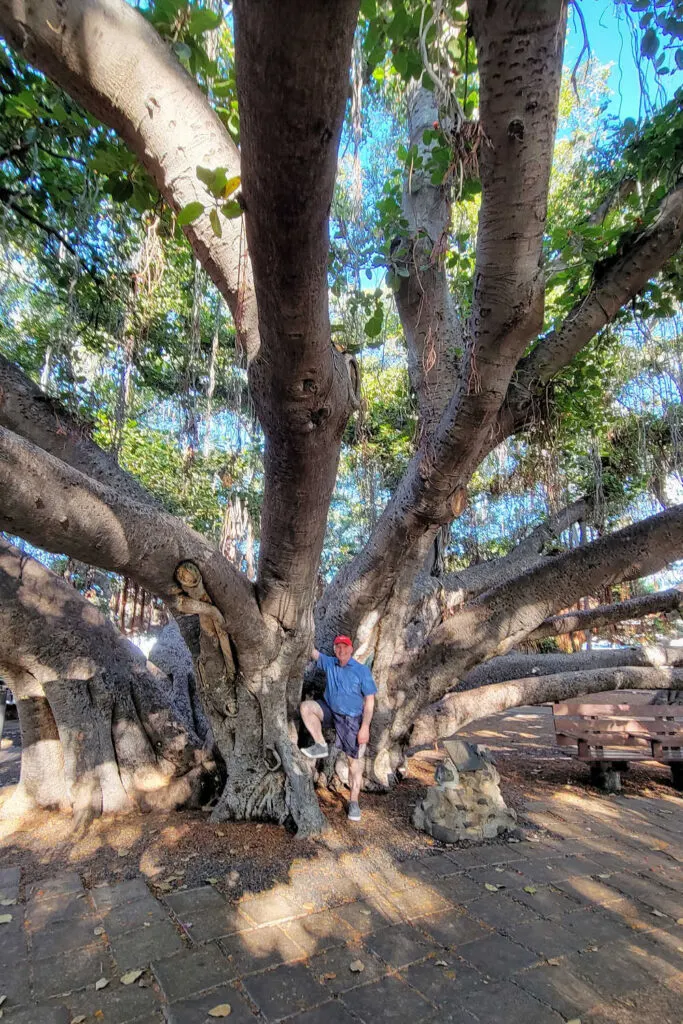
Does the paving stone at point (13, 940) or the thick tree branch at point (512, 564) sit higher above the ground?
the thick tree branch at point (512, 564)

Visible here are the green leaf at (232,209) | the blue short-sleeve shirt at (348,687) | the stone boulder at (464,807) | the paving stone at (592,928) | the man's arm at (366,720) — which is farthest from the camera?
the blue short-sleeve shirt at (348,687)

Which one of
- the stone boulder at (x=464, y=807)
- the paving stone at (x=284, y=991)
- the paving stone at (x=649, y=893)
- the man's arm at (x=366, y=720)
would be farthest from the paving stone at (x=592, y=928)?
the man's arm at (x=366, y=720)

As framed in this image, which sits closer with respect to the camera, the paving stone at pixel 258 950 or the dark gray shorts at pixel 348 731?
the paving stone at pixel 258 950

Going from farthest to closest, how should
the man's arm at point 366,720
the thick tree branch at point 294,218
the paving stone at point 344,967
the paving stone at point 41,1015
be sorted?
1. the man's arm at point 366,720
2. the paving stone at point 344,967
3. the paving stone at point 41,1015
4. the thick tree branch at point 294,218

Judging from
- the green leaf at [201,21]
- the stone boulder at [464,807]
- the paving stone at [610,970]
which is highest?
the green leaf at [201,21]

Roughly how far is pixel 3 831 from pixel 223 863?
1614 mm

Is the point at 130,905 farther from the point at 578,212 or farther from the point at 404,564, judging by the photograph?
the point at 578,212

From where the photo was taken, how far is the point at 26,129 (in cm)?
343

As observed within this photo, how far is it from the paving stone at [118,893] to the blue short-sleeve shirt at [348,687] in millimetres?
1598

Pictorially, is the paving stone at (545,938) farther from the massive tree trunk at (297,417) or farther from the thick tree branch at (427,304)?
the thick tree branch at (427,304)

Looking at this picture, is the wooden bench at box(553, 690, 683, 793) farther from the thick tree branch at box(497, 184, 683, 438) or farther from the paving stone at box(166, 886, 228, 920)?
the paving stone at box(166, 886, 228, 920)

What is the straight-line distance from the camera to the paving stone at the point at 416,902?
2.51 meters

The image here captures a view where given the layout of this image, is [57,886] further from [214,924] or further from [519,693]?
[519,693]

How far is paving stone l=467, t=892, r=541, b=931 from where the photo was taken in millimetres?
2457
